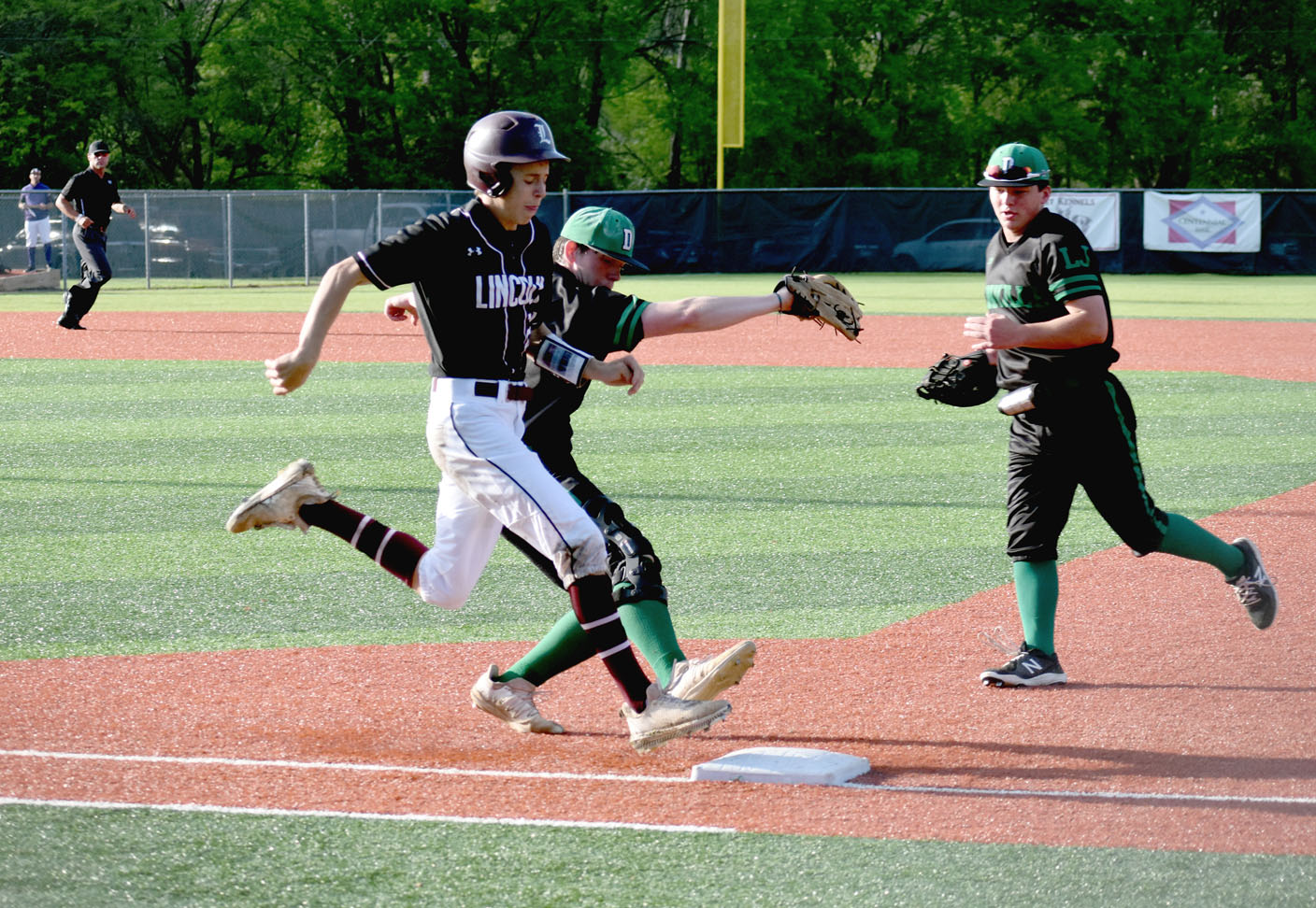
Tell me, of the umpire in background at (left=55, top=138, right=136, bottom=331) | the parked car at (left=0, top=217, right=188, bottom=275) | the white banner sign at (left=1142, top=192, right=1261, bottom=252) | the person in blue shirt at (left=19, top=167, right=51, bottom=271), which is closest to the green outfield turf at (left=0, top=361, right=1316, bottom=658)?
the umpire in background at (left=55, top=138, right=136, bottom=331)

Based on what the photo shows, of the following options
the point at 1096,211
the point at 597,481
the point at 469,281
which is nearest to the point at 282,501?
the point at 469,281

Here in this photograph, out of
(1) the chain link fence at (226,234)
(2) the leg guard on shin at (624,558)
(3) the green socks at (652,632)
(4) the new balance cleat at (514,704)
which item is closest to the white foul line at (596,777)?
(4) the new balance cleat at (514,704)

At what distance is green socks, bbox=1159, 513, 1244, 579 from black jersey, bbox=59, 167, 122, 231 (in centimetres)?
1640

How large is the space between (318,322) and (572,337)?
793mm

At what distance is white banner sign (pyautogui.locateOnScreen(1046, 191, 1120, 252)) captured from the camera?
1388 inches

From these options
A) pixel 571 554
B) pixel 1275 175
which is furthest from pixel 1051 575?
pixel 1275 175

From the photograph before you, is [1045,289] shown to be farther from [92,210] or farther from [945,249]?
[945,249]

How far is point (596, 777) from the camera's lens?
175 inches

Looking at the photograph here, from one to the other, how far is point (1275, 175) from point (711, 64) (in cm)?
1873

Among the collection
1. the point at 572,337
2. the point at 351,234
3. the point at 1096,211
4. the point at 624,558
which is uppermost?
the point at 1096,211

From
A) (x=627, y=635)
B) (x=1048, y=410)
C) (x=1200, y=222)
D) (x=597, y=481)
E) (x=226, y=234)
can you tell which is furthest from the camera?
(x=1200, y=222)

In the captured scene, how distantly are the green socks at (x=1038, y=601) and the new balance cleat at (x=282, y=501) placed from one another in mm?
2454

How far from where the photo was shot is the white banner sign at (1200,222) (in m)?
35.0

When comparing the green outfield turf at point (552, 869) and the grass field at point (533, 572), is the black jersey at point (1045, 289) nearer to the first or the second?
the grass field at point (533, 572)
